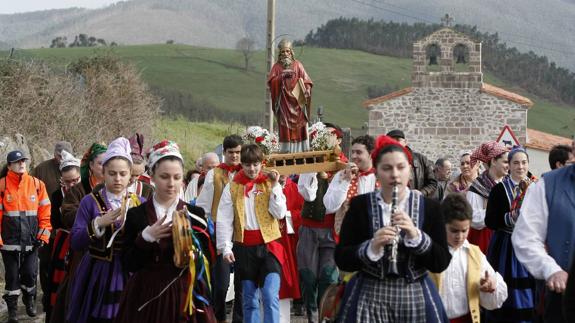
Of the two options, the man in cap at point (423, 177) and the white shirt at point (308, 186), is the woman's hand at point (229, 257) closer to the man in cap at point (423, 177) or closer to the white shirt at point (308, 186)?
the white shirt at point (308, 186)

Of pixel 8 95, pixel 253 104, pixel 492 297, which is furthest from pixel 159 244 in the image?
pixel 253 104

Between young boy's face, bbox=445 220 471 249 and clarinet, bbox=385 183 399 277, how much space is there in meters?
1.39

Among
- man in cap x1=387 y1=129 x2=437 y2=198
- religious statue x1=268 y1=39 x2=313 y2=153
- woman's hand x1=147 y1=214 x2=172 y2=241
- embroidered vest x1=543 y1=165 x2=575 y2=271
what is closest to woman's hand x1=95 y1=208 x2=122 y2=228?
woman's hand x1=147 y1=214 x2=172 y2=241

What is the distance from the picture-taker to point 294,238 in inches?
490

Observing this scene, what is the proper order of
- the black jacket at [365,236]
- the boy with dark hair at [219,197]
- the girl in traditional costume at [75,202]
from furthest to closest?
1. the boy with dark hair at [219,197]
2. the girl in traditional costume at [75,202]
3. the black jacket at [365,236]

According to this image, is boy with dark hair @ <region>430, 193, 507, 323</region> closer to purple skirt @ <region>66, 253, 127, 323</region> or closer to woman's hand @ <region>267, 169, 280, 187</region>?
purple skirt @ <region>66, 253, 127, 323</region>

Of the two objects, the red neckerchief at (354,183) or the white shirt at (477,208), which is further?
the red neckerchief at (354,183)

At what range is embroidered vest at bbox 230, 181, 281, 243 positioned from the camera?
1016 cm

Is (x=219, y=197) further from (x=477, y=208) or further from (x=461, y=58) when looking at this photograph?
(x=461, y=58)

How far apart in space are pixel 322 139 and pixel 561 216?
560 centimetres

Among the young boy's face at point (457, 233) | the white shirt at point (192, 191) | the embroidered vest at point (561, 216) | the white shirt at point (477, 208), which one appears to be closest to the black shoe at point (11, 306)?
the white shirt at point (192, 191)

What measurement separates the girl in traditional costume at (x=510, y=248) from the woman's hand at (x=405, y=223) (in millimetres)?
3190

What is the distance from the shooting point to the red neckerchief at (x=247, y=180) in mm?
10266

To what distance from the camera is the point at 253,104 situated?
250 ft
